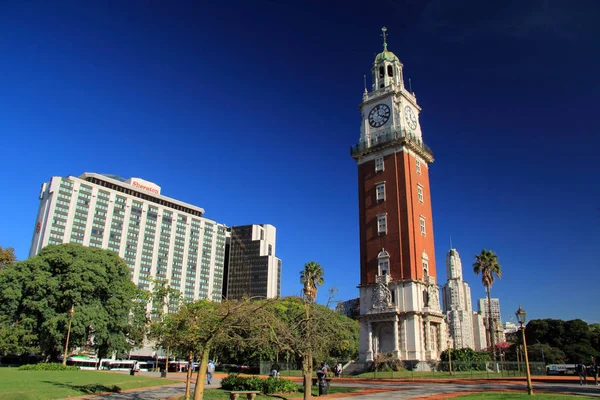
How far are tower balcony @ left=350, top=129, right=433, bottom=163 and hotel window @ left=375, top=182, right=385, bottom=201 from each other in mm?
4792

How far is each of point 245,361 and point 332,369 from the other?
77.6 feet

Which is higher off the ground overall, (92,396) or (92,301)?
(92,301)

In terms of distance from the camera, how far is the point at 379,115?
61.2 meters

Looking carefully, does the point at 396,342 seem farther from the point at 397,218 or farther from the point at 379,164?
the point at 379,164

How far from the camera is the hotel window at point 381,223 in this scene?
5538cm

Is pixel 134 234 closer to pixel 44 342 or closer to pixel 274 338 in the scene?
pixel 44 342

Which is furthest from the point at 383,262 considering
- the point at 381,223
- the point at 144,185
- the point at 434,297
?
the point at 144,185

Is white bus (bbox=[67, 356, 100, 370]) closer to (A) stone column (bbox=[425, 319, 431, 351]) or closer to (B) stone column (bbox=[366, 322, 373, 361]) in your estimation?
(B) stone column (bbox=[366, 322, 373, 361])

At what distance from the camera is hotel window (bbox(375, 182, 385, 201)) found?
5663 centimetres

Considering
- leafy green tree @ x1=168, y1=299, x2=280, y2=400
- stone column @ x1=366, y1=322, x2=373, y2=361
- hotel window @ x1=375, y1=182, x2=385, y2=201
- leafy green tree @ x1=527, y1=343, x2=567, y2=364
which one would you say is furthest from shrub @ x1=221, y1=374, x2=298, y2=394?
leafy green tree @ x1=527, y1=343, x2=567, y2=364

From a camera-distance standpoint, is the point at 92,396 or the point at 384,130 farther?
the point at 384,130

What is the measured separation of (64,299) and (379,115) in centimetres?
4385

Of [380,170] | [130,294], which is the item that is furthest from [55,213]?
[380,170]

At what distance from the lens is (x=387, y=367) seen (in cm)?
4803
